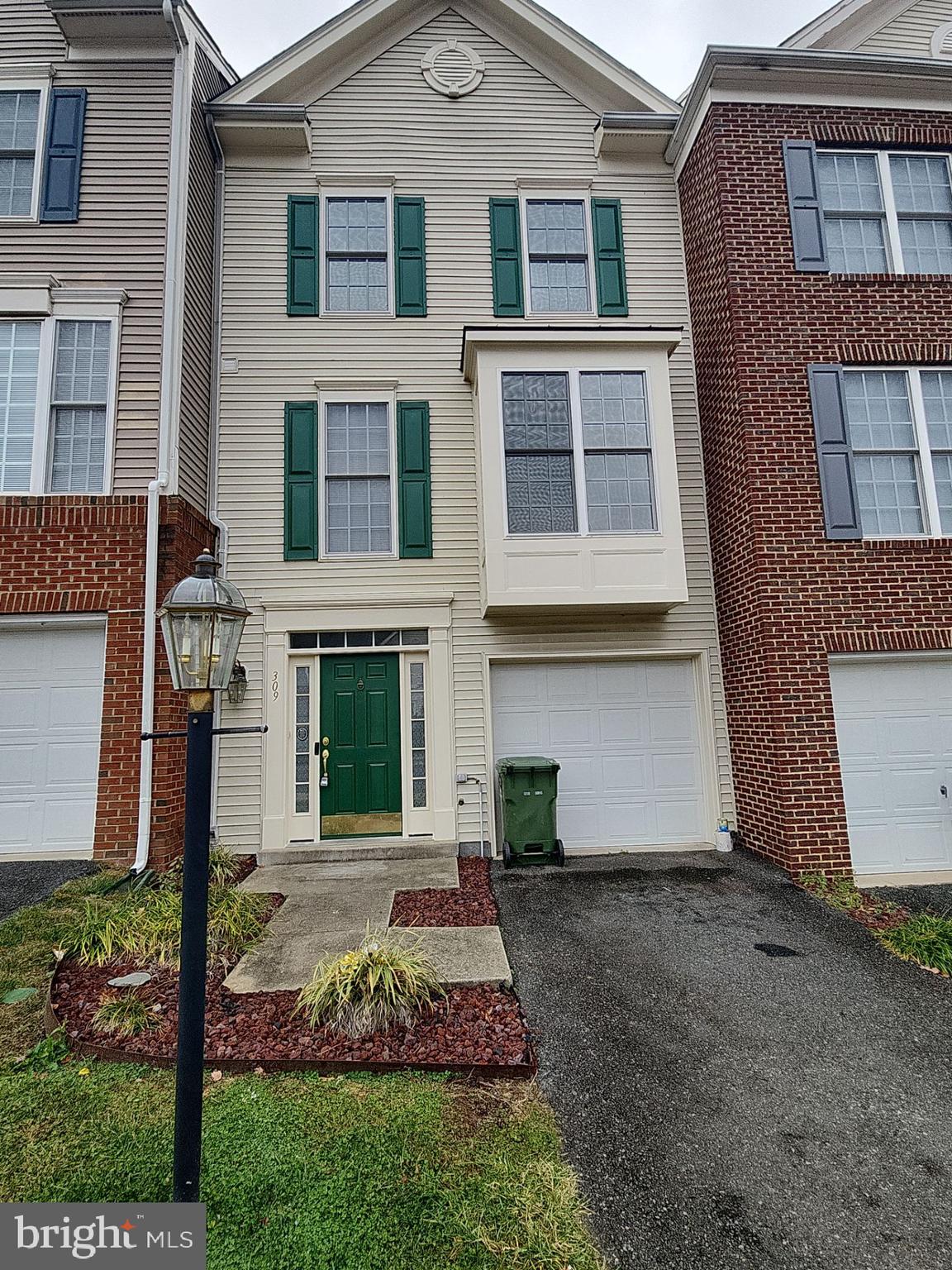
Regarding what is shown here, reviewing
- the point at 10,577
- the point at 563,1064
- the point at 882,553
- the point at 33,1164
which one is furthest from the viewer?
the point at 882,553

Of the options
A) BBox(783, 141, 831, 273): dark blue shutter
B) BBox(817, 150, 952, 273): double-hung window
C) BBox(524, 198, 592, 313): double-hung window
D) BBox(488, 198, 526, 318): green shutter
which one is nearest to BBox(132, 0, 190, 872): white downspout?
BBox(488, 198, 526, 318): green shutter

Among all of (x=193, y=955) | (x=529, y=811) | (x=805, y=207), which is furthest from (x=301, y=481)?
(x=805, y=207)

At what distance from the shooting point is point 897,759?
6129 millimetres

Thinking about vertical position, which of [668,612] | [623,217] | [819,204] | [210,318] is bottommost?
[668,612]

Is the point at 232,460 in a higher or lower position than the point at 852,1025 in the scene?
higher

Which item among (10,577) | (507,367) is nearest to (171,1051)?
(10,577)

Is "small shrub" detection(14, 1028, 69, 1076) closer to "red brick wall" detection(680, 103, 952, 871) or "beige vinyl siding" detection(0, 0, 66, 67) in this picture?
"red brick wall" detection(680, 103, 952, 871)

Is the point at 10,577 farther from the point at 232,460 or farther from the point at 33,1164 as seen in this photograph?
the point at 33,1164

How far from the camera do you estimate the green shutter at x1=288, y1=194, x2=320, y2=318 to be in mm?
7379

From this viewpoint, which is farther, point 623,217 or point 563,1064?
point 623,217

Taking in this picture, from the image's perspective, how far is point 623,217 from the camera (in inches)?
307

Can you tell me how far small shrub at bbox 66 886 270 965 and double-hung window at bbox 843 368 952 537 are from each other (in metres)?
6.74

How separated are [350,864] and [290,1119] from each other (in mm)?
3837

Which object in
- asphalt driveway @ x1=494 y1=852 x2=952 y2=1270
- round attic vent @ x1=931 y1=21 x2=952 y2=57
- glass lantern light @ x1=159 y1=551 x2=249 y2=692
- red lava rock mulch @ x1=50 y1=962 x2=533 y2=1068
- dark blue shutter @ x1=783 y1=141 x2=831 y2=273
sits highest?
round attic vent @ x1=931 y1=21 x2=952 y2=57
